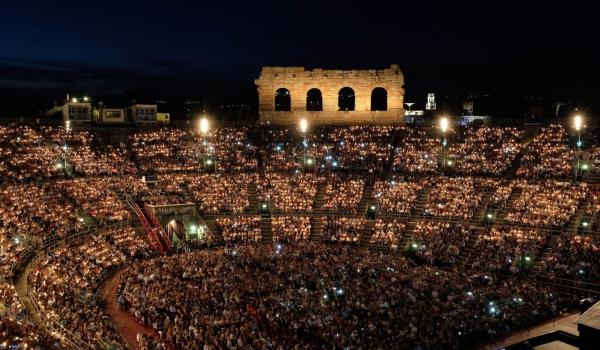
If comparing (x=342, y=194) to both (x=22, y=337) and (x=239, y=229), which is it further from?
(x=22, y=337)

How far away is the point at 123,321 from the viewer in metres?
27.0

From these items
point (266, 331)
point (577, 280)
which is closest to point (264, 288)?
point (266, 331)

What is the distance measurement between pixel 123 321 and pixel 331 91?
37.7 m

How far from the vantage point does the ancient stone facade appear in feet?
190

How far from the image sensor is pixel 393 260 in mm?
34562

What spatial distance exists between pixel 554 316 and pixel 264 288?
1461 centimetres

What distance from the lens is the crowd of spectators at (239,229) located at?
4138cm

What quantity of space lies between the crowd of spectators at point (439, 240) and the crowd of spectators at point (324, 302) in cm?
285

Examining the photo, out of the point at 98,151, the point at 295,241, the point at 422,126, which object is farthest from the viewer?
the point at 422,126

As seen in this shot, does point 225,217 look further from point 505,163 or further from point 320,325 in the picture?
point 505,163

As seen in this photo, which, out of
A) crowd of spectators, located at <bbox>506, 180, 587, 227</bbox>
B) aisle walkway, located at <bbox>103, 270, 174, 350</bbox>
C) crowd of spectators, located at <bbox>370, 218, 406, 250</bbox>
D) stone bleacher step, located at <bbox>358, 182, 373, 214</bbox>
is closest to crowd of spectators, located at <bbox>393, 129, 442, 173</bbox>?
stone bleacher step, located at <bbox>358, 182, 373, 214</bbox>

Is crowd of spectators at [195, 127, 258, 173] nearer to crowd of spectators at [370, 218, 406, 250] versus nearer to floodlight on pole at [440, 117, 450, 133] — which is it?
crowd of spectators at [370, 218, 406, 250]

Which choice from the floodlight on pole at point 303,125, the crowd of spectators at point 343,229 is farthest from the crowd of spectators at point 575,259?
the floodlight on pole at point 303,125

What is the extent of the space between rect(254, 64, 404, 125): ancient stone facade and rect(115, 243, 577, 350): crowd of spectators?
85.5 feet
